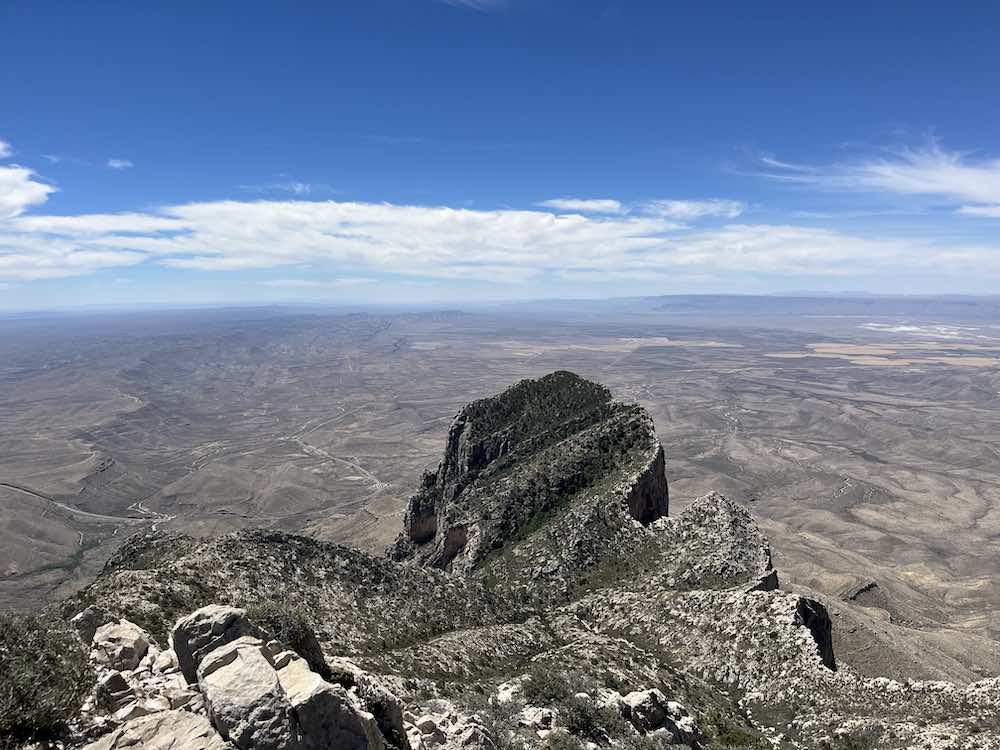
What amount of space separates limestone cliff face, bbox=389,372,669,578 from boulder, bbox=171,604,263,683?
27300 mm

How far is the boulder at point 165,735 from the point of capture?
10766 millimetres

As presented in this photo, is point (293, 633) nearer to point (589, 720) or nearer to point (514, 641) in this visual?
point (589, 720)

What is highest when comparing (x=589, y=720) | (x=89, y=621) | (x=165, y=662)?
(x=165, y=662)

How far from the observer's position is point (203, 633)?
44.7 feet

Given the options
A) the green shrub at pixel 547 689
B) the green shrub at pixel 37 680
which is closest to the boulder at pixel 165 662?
the green shrub at pixel 37 680

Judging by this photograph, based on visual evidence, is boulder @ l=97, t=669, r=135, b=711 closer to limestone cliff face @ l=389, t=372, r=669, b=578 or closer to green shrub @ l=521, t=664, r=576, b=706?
green shrub @ l=521, t=664, r=576, b=706

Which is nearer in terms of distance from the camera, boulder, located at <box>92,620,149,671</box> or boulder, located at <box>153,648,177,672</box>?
boulder, located at <box>153,648,177,672</box>

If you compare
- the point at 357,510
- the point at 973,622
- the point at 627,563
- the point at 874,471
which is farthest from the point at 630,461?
the point at 874,471

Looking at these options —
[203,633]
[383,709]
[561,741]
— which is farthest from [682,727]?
[203,633]

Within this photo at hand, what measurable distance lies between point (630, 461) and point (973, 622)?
57.0m

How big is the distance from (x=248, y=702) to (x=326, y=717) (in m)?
1.53

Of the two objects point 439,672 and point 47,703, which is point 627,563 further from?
point 47,703

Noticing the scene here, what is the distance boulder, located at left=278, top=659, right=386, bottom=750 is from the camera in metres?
11.2

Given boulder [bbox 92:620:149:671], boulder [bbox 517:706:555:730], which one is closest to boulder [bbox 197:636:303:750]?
boulder [bbox 92:620:149:671]
